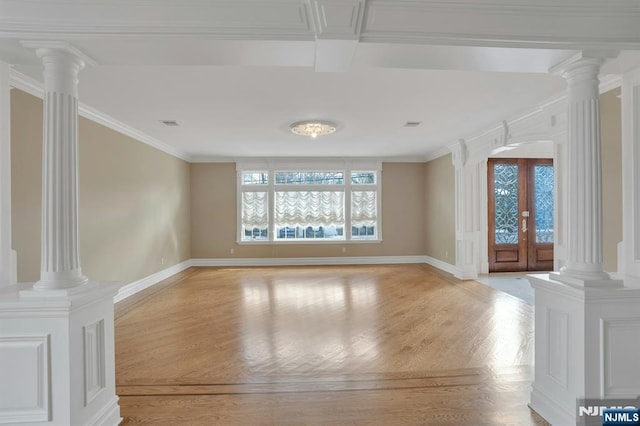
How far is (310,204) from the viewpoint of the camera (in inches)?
340

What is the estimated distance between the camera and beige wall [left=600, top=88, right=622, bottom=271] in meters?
3.29

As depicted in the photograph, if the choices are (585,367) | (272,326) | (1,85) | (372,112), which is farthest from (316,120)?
(585,367)

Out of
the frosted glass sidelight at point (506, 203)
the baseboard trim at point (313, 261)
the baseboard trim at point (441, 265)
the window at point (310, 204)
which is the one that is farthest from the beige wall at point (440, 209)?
the window at point (310, 204)

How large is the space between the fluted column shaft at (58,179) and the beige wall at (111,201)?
169 cm

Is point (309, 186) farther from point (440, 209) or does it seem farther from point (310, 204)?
point (440, 209)

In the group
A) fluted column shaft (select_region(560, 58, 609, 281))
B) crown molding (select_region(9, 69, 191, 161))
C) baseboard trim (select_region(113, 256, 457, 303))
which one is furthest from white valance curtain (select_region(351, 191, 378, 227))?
fluted column shaft (select_region(560, 58, 609, 281))

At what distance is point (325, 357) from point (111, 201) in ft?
13.0

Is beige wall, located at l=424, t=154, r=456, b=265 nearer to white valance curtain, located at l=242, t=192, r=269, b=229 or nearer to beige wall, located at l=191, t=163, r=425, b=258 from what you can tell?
beige wall, located at l=191, t=163, r=425, b=258

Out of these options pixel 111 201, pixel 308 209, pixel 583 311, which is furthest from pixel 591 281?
pixel 308 209

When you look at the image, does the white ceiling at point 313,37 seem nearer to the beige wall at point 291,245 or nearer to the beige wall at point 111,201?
the beige wall at point 111,201

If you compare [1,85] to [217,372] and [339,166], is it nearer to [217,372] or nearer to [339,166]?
[217,372]

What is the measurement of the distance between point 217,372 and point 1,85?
2.66m

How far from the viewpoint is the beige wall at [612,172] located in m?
3.29

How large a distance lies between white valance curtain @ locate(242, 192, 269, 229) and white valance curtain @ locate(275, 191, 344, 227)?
0.94 feet
